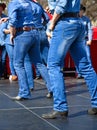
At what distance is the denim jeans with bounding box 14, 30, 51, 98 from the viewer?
7.65 m

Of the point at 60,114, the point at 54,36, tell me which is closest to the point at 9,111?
the point at 60,114

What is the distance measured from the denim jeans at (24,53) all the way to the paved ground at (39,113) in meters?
0.30

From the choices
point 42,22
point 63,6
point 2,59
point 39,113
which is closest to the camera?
point 63,6

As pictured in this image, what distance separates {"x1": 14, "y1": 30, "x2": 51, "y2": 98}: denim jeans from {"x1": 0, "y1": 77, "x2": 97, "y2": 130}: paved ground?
0.99 feet

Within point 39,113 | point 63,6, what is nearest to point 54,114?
point 39,113

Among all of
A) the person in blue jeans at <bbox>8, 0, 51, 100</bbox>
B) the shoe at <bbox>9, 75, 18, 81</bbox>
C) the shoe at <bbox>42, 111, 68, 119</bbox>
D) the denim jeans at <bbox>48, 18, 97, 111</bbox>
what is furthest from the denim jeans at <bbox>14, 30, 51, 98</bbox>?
the shoe at <bbox>9, 75, 18, 81</bbox>

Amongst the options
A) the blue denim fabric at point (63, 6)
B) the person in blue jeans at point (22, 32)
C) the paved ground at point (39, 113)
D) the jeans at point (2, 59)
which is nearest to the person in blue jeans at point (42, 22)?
the person in blue jeans at point (22, 32)

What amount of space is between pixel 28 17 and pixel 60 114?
2287mm

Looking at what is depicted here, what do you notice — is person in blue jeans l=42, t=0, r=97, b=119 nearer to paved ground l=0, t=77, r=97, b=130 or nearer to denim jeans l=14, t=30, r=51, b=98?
paved ground l=0, t=77, r=97, b=130

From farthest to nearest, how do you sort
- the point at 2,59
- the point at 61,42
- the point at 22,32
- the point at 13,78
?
the point at 2,59, the point at 13,78, the point at 22,32, the point at 61,42

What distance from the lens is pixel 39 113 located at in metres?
6.50

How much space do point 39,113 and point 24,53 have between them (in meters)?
1.53

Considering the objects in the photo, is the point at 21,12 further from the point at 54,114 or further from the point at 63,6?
the point at 54,114

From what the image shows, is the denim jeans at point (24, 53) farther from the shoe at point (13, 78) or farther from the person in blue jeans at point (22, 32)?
the shoe at point (13, 78)
